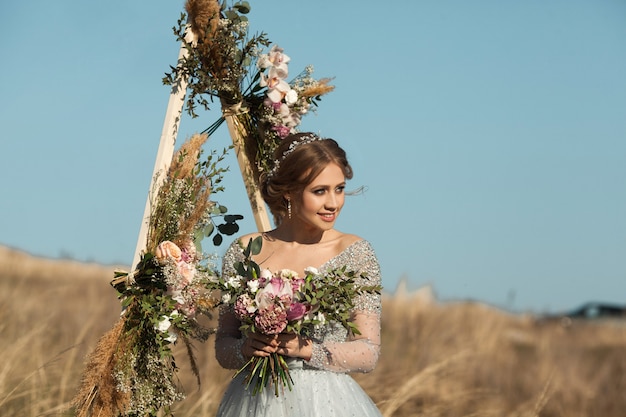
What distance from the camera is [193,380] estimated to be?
29.0ft

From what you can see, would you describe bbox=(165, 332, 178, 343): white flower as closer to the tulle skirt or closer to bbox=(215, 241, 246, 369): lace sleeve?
bbox=(215, 241, 246, 369): lace sleeve

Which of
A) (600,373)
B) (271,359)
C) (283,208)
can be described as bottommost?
(600,373)

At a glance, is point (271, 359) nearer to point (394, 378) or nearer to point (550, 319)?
point (394, 378)

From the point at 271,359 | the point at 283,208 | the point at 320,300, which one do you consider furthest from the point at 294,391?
the point at 283,208

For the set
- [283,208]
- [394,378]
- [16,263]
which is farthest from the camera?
[16,263]

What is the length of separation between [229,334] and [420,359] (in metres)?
6.09

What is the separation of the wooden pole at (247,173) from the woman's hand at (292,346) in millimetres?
1046

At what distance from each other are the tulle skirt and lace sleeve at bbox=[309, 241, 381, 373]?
0.24 ft

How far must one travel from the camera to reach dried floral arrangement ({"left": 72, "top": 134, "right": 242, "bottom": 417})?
4.43 meters

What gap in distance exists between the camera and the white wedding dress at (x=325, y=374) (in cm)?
410

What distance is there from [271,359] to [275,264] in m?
0.57

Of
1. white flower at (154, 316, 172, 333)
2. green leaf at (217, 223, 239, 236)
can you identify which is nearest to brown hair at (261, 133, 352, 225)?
green leaf at (217, 223, 239, 236)

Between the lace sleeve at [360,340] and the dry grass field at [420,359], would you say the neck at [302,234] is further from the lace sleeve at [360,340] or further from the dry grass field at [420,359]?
the dry grass field at [420,359]

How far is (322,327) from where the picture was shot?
4.30m
